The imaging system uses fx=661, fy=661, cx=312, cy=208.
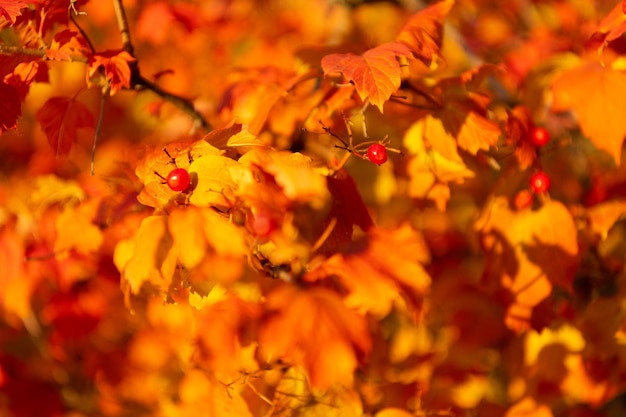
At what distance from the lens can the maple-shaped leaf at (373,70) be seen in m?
1.30

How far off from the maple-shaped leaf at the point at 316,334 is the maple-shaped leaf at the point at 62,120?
633 mm

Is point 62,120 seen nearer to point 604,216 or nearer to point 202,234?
point 202,234

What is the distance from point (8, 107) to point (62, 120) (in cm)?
22

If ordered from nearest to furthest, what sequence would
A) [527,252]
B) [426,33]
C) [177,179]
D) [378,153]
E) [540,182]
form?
[177,179]
[378,153]
[426,33]
[540,182]
[527,252]

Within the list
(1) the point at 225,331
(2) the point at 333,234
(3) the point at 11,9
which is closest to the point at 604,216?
(2) the point at 333,234

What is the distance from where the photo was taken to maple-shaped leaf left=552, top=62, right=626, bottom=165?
160cm

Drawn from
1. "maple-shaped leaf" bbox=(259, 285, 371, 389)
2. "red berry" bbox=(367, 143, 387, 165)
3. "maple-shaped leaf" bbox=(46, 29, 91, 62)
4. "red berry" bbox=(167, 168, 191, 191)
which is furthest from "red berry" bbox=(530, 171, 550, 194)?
"maple-shaped leaf" bbox=(46, 29, 91, 62)

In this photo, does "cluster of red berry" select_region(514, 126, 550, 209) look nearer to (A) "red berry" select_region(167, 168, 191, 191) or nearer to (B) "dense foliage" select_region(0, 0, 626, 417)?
(B) "dense foliage" select_region(0, 0, 626, 417)

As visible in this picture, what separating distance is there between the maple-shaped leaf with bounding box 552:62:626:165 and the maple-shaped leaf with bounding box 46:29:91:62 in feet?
3.82

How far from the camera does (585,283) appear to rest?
2342 millimetres

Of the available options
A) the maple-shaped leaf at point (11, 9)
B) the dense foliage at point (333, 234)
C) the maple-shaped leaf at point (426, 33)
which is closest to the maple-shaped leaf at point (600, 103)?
the dense foliage at point (333, 234)

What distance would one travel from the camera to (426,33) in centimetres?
154

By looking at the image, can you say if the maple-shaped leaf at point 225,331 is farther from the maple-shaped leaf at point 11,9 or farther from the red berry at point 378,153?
the maple-shaped leaf at point 11,9

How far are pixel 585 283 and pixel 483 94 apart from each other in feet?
3.32
